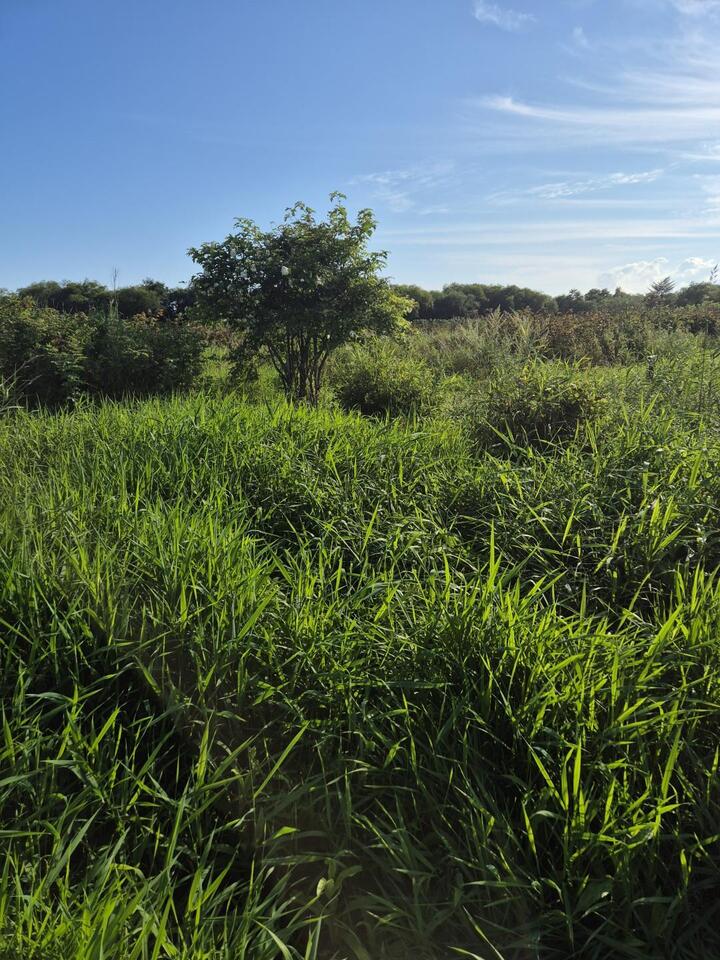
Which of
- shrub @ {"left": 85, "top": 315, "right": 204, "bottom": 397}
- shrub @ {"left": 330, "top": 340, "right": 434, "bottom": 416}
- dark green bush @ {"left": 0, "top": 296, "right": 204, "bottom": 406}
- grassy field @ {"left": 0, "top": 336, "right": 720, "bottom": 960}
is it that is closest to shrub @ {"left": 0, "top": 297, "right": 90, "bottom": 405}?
dark green bush @ {"left": 0, "top": 296, "right": 204, "bottom": 406}

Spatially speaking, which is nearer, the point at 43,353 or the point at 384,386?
the point at 384,386

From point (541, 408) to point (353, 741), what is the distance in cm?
375

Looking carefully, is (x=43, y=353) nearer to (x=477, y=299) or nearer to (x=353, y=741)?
(x=353, y=741)

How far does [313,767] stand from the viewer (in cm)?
221

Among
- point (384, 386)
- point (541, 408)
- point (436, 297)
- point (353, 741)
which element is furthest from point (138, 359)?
point (436, 297)

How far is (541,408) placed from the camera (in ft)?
17.4

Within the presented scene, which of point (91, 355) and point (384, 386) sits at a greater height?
point (91, 355)

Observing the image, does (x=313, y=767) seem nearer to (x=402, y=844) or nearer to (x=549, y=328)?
(x=402, y=844)

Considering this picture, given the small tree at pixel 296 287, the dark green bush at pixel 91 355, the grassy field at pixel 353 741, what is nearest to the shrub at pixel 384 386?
the small tree at pixel 296 287

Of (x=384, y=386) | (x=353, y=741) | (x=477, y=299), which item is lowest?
(x=353, y=741)

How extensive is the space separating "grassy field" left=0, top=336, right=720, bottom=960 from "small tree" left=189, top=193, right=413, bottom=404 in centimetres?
581

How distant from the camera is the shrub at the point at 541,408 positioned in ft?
17.2

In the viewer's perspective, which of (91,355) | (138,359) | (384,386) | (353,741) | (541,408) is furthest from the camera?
(91,355)

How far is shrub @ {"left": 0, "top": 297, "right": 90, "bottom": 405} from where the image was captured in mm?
8312
